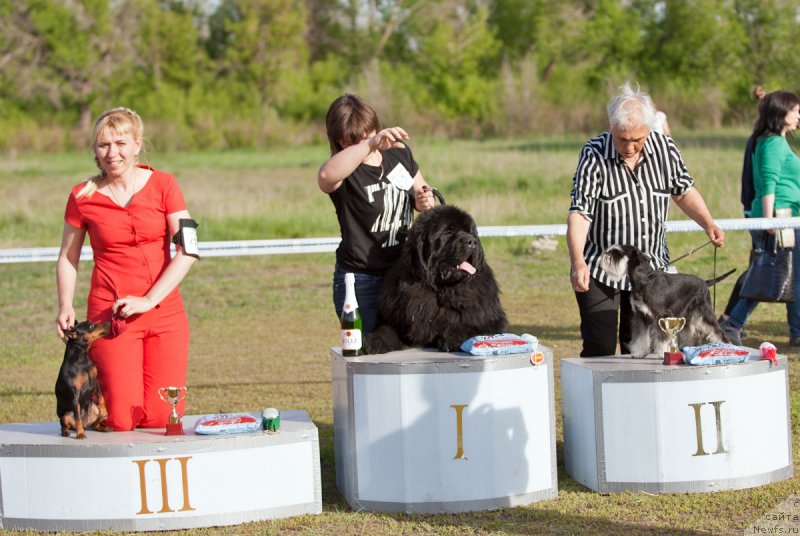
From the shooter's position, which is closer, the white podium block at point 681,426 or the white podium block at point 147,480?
the white podium block at point 147,480

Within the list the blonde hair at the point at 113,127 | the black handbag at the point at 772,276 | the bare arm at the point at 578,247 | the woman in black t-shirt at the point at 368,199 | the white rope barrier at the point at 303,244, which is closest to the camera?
the blonde hair at the point at 113,127

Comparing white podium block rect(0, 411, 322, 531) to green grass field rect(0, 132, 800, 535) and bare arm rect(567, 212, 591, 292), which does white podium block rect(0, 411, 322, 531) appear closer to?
green grass field rect(0, 132, 800, 535)

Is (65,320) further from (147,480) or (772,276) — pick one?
(772,276)

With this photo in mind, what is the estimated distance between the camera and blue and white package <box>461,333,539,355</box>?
3.99 metres

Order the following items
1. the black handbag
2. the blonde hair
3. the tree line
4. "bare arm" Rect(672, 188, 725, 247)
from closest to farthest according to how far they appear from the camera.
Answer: the blonde hair → "bare arm" Rect(672, 188, 725, 247) → the black handbag → the tree line

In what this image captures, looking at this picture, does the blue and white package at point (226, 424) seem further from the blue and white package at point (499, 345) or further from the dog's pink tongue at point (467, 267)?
the dog's pink tongue at point (467, 267)

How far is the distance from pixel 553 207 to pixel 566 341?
6709mm

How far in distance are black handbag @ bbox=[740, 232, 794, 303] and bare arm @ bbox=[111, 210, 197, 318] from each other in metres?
4.39

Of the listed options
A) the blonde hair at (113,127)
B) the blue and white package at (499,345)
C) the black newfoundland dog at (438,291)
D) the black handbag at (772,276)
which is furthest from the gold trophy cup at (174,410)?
the black handbag at (772,276)

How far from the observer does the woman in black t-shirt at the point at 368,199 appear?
4.29m

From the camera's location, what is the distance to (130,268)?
4.16 meters

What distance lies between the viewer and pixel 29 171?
28859 millimetres

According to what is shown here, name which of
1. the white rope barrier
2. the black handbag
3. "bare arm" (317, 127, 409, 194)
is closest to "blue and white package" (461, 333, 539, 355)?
"bare arm" (317, 127, 409, 194)

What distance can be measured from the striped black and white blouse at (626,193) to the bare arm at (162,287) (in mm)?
1720
